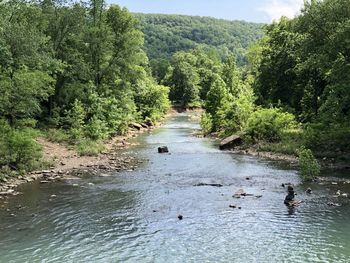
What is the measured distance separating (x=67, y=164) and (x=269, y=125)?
20370 mm

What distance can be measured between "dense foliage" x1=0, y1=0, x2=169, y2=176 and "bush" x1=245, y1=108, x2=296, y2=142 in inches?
621

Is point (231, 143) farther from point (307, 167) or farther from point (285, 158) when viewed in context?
point (307, 167)

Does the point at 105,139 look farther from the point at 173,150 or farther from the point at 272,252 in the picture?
the point at 272,252

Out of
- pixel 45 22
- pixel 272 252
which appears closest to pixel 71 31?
pixel 45 22

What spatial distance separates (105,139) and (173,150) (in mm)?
9182

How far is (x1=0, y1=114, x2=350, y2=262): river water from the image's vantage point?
16016mm

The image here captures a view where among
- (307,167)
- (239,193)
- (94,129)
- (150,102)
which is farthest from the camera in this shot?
(150,102)

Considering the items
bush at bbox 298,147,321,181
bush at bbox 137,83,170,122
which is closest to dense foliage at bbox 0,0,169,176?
bush at bbox 137,83,170,122

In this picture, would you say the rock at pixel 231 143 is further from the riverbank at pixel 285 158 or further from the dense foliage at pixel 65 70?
the dense foliage at pixel 65 70

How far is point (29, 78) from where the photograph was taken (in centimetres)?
3269

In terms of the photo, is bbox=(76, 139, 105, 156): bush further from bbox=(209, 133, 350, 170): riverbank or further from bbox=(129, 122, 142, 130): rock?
bbox=(129, 122, 142, 130): rock

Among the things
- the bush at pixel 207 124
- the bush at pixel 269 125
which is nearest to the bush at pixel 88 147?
the bush at pixel 269 125

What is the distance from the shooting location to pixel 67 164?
110 ft

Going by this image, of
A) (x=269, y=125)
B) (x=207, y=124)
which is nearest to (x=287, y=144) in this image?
(x=269, y=125)
